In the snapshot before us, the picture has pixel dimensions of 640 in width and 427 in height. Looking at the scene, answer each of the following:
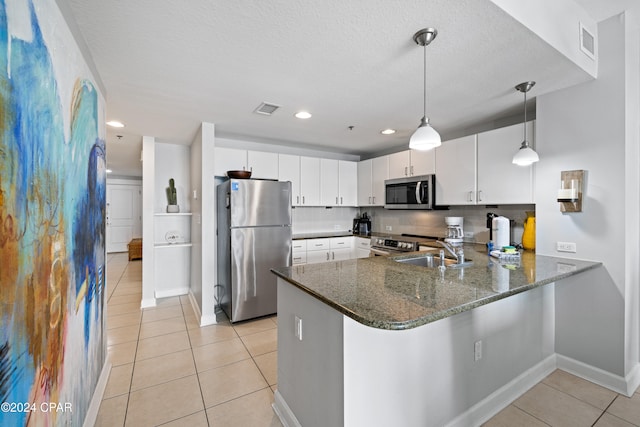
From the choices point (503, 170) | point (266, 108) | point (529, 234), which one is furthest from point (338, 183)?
point (529, 234)

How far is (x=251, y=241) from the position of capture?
335 centimetres

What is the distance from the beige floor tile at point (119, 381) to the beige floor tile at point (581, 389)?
3.13m

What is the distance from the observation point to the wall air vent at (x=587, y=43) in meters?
1.92

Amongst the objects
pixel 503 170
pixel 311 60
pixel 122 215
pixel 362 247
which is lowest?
pixel 362 247

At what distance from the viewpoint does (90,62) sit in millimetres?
1767

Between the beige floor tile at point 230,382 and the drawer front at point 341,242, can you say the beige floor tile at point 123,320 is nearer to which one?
the beige floor tile at point 230,382

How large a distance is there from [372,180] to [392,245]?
119 centimetres

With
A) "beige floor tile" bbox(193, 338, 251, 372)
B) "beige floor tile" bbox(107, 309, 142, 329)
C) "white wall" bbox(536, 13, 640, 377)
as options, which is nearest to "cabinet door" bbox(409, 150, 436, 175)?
"white wall" bbox(536, 13, 640, 377)

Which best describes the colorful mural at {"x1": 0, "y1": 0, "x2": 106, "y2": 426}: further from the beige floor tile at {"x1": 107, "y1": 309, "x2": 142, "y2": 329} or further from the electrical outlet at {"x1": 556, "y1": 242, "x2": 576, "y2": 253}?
the electrical outlet at {"x1": 556, "y1": 242, "x2": 576, "y2": 253}

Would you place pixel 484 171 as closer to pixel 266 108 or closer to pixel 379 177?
pixel 379 177

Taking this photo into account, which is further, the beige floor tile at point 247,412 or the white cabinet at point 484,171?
the white cabinet at point 484,171

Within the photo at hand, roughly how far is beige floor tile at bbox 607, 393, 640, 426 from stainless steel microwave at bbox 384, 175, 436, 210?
2209 mm

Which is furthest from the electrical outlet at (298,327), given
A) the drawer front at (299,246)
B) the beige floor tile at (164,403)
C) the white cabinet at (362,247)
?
the white cabinet at (362,247)

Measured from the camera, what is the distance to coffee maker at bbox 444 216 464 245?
304cm
